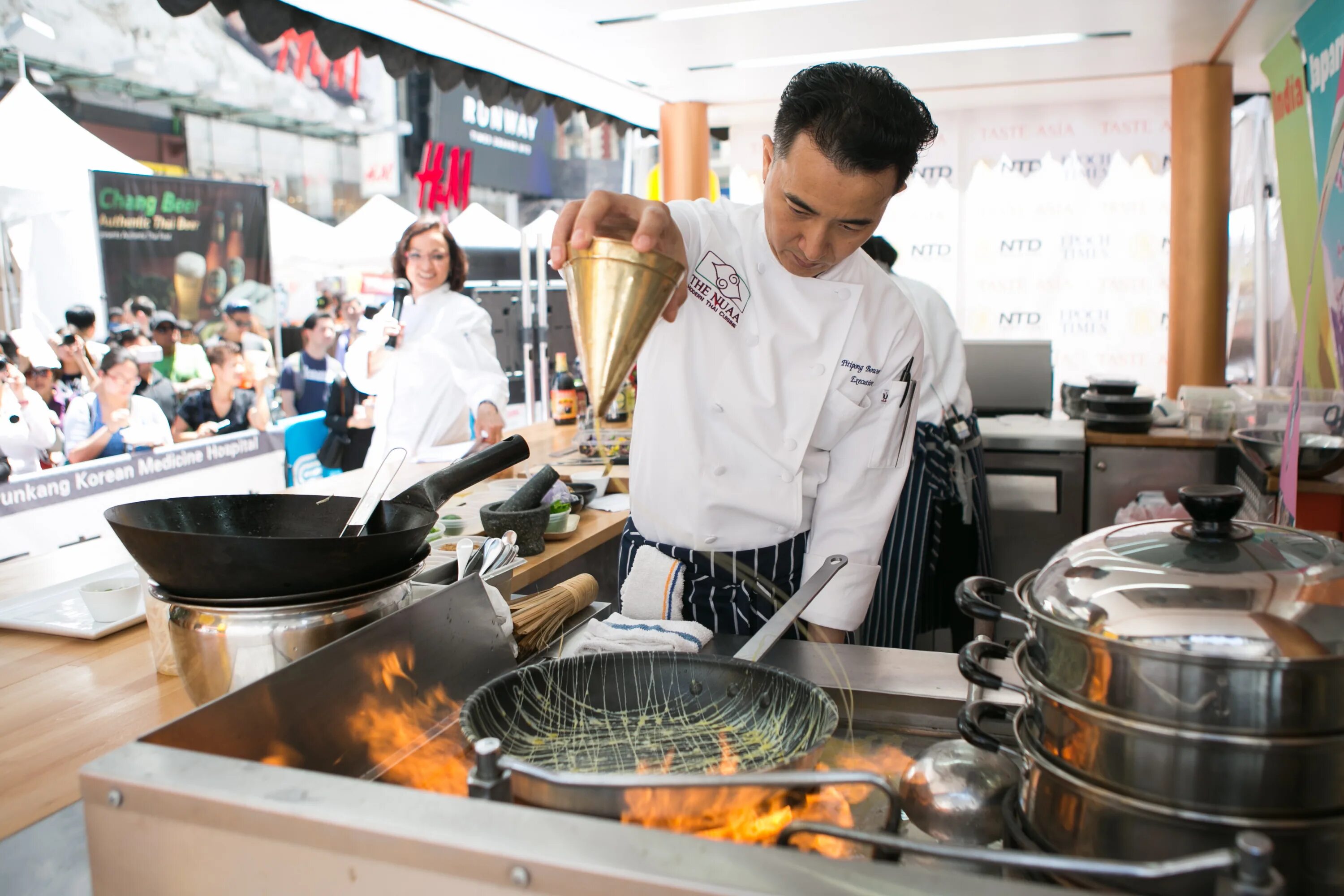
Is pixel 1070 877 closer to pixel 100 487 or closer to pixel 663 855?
pixel 663 855

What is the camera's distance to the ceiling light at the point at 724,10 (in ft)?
14.2

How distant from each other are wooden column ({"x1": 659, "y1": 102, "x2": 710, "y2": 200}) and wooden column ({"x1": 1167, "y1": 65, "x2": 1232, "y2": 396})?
9.70 feet

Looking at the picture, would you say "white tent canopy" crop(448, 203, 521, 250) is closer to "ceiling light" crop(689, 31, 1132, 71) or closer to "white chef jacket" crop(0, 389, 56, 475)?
"ceiling light" crop(689, 31, 1132, 71)

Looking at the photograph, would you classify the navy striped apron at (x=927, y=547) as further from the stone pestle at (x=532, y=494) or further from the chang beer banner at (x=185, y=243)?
the chang beer banner at (x=185, y=243)

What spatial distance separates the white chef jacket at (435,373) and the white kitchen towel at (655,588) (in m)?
2.99

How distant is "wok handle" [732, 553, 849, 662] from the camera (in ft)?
3.37

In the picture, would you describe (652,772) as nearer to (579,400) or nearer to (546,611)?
(546,611)

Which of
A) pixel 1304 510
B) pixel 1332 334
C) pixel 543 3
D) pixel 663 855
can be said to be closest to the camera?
pixel 663 855

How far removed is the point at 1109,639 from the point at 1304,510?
2638 mm

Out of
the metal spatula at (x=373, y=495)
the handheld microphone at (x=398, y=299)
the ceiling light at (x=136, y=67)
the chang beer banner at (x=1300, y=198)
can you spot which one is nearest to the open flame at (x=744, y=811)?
the metal spatula at (x=373, y=495)

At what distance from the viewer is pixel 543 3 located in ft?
14.3

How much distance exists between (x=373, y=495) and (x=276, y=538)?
17 centimetres

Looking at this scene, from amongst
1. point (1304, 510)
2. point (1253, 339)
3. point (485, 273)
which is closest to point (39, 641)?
point (1304, 510)

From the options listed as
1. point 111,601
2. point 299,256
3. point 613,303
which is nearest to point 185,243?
point 299,256
